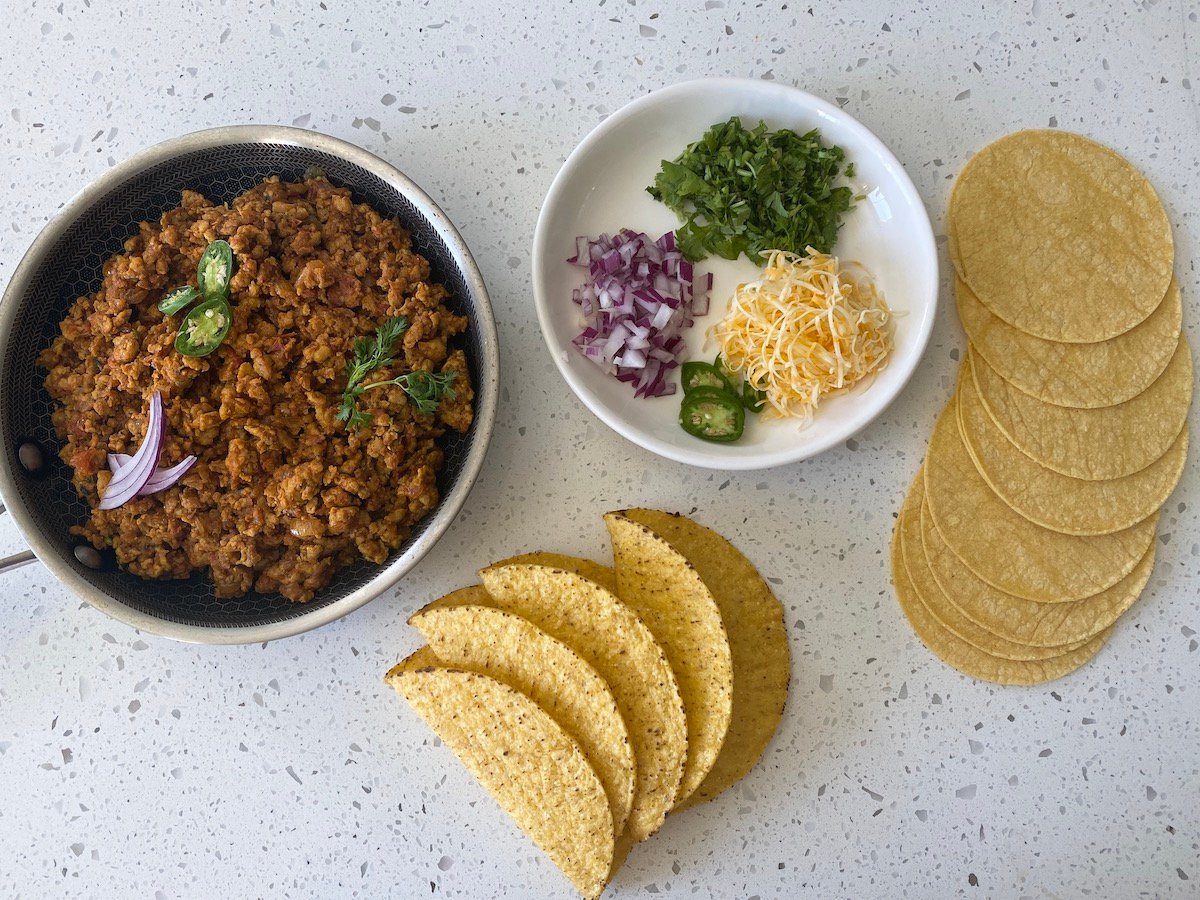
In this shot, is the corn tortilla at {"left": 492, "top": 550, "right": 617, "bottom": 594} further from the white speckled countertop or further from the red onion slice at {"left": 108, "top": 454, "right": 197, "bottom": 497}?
the red onion slice at {"left": 108, "top": 454, "right": 197, "bottom": 497}

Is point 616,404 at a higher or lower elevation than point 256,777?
higher

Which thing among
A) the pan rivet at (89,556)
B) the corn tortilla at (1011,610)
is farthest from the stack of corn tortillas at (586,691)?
the pan rivet at (89,556)

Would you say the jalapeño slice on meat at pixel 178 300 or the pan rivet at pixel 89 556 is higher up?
the jalapeño slice on meat at pixel 178 300

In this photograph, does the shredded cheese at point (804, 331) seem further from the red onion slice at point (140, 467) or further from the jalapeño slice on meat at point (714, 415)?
the red onion slice at point (140, 467)

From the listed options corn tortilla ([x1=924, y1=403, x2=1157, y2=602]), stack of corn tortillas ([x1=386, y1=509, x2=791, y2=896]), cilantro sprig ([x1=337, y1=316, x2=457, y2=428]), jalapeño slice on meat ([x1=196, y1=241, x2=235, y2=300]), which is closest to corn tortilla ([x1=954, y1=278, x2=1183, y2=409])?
corn tortilla ([x1=924, y1=403, x2=1157, y2=602])

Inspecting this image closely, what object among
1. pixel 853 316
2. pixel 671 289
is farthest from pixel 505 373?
pixel 853 316

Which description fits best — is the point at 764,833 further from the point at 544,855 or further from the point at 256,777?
the point at 256,777
